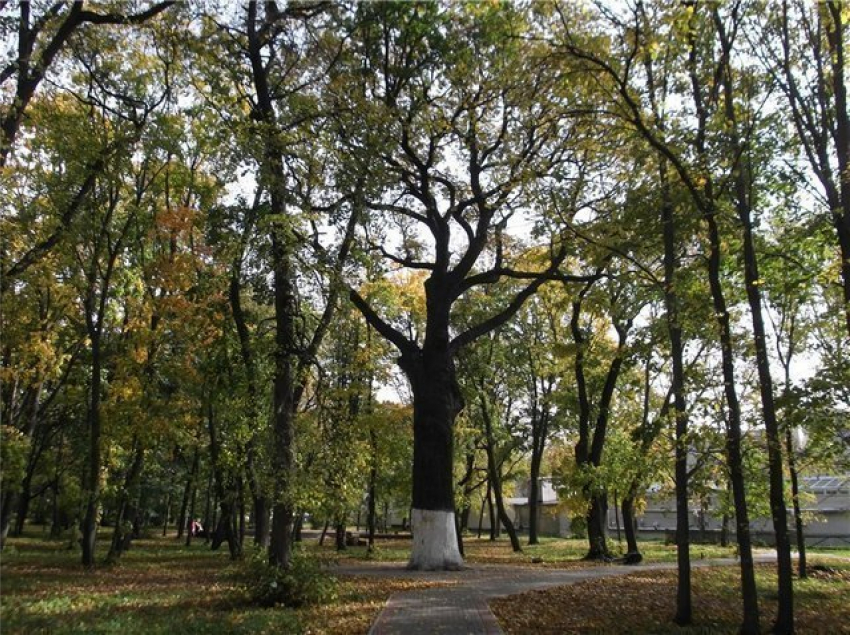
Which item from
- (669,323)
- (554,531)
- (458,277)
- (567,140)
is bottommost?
(554,531)

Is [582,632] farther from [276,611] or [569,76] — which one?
[569,76]

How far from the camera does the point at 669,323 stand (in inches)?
387

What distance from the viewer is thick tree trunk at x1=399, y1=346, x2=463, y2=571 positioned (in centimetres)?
1611

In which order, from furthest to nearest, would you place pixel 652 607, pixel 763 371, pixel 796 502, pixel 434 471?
pixel 434 471 < pixel 796 502 < pixel 652 607 < pixel 763 371

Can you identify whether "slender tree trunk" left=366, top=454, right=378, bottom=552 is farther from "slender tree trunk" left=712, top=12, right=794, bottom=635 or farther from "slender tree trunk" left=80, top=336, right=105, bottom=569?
"slender tree trunk" left=712, top=12, right=794, bottom=635

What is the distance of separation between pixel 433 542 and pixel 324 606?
5916mm

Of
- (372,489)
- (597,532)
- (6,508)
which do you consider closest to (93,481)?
(6,508)

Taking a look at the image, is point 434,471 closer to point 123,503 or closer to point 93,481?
point 93,481

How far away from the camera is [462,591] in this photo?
1266cm

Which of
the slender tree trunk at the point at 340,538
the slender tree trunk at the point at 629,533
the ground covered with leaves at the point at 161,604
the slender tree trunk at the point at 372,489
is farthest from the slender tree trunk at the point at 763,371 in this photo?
the slender tree trunk at the point at 340,538

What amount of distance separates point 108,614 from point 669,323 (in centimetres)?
888

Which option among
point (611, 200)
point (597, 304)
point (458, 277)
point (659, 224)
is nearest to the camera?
point (659, 224)

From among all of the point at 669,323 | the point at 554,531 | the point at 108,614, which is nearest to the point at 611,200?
the point at 669,323

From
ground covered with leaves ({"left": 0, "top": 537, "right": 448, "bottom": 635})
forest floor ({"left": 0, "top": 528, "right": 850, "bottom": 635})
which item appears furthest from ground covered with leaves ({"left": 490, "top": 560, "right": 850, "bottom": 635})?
ground covered with leaves ({"left": 0, "top": 537, "right": 448, "bottom": 635})
